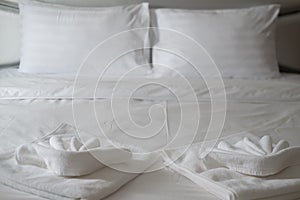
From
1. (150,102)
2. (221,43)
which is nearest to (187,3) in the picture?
(221,43)

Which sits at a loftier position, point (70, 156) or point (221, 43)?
point (221, 43)

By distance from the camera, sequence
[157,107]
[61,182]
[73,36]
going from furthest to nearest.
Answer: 1. [73,36]
2. [157,107]
3. [61,182]

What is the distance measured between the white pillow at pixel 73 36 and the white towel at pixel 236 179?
3.52ft

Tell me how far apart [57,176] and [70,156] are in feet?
0.23

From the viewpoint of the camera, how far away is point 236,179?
48.6 inches

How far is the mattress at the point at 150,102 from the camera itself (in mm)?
1767

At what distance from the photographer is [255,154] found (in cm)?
133

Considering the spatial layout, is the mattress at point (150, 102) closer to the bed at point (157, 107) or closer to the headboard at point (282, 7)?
the bed at point (157, 107)

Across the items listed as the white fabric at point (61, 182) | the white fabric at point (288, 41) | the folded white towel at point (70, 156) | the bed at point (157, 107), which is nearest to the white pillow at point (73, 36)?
the bed at point (157, 107)

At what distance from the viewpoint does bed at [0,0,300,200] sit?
5.54 feet

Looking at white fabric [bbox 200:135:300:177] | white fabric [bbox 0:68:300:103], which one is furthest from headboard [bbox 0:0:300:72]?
white fabric [bbox 200:135:300:177]

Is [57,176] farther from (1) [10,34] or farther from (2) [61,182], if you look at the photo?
(1) [10,34]

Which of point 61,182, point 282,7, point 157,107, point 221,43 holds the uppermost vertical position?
point 282,7

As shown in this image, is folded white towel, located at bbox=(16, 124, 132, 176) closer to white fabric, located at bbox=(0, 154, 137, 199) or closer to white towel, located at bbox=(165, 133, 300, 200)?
white fabric, located at bbox=(0, 154, 137, 199)
